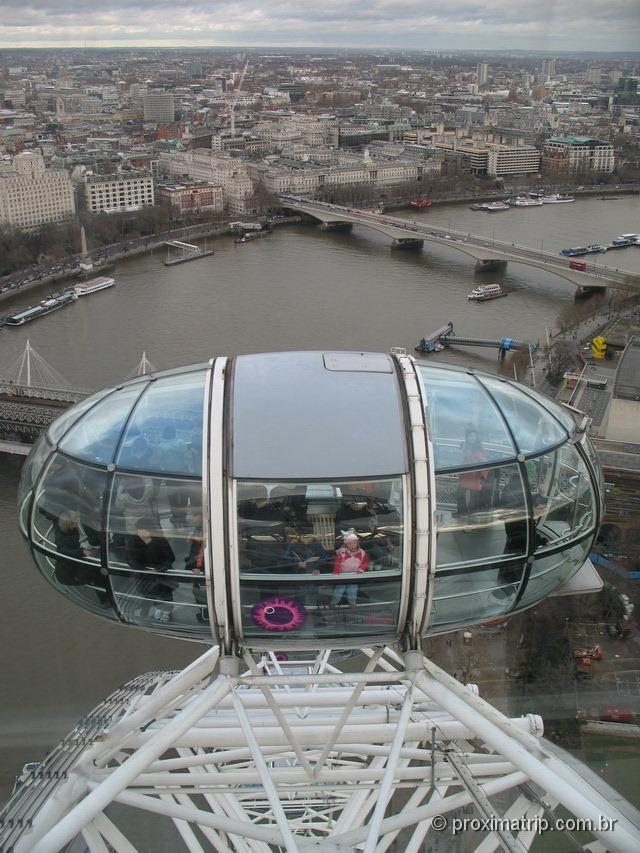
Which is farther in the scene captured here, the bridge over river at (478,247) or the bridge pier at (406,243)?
the bridge pier at (406,243)

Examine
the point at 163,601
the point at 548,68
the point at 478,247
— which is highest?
the point at 548,68

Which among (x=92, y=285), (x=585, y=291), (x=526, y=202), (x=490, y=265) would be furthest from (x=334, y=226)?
(x=92, y=285)

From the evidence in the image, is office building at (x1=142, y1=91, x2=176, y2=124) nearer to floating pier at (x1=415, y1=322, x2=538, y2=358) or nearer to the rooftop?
floating pier at (x1=415, y1=322, x2=538, y2=358)

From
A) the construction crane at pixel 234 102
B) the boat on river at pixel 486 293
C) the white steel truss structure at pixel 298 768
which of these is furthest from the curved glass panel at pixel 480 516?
the construction crane at pixel 234 102

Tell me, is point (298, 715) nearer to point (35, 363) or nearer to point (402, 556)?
point (402, 556)

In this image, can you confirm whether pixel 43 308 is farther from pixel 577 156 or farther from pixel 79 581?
pixel 577 156

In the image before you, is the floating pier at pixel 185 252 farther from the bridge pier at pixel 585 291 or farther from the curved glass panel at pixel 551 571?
the curved glass panel at pixel 551 571

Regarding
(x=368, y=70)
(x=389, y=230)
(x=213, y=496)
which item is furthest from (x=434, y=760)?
(x=368, y=70)
